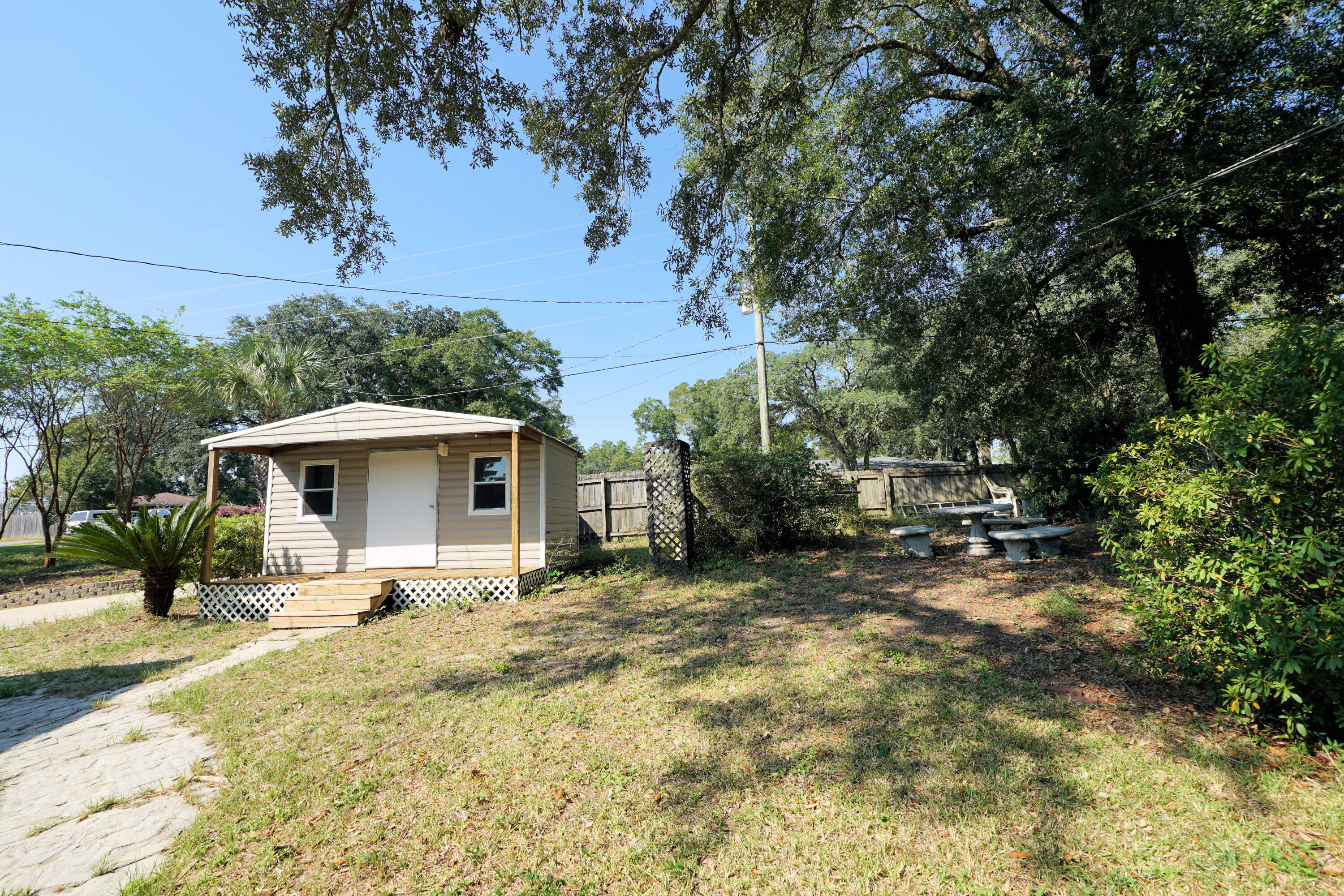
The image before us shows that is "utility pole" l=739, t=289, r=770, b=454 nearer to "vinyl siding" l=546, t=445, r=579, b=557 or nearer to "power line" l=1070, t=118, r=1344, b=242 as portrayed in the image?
"vinyl siding" l=546, t=445, r=579, b=557

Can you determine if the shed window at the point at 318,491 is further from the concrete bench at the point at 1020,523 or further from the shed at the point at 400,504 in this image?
the concrete bench at the point at 1020,523

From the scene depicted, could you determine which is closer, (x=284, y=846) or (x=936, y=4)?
(x=284, y=846)

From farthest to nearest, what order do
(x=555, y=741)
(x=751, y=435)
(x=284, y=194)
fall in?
(x=751, y=435) → (x=284, y=194) → (x=555, y=741)

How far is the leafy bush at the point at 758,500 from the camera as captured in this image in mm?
9250

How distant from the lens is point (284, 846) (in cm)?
254

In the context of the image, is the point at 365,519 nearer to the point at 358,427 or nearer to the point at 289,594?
the point at 289,594

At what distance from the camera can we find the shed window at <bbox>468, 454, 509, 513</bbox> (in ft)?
30.9

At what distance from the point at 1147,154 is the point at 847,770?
23.1 ft

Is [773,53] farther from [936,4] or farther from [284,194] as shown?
[284,194]

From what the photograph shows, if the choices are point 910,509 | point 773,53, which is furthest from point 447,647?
point 910,509

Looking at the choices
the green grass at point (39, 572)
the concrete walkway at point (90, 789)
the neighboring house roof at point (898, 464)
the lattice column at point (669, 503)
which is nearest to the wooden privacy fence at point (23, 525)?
the green grass at point (39, 572)

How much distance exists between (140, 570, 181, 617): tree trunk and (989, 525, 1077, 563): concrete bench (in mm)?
11263

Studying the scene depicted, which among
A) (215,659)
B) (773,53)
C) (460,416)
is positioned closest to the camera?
(215,659)

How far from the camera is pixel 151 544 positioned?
24.2 feet
